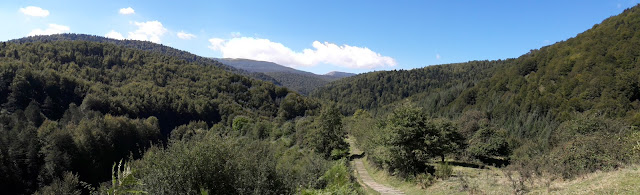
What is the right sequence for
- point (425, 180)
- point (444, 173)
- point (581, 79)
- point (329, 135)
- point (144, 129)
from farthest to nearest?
point (581, 79)
point (144, 129)
point (329, 135)
point (444, 173)
point (425, 180)

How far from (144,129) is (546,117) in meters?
111

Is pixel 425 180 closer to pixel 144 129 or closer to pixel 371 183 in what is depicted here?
pixel 371 183

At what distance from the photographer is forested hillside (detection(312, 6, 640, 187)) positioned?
1484cm

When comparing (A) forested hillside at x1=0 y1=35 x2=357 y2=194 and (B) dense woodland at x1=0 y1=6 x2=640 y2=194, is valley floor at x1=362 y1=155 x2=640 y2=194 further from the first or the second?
(A) forested hillside at x1=0 y1=35 x2=357 y2=194

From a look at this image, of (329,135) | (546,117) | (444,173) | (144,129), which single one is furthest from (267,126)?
(546,117)

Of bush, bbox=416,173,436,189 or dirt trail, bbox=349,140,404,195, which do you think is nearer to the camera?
bush, bbox=416,173,436,189

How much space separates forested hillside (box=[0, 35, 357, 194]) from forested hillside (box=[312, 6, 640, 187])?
254 inches

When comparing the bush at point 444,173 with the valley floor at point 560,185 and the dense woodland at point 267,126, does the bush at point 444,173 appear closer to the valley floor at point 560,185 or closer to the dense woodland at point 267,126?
the dense woodland at point 267,126

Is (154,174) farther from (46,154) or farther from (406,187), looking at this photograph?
(46,154)

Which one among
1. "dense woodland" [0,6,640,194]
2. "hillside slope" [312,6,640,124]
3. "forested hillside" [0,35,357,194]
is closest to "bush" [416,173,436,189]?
"dense woodland" [0,6,640,194]

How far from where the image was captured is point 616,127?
22641 mm

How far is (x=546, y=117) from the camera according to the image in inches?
3615

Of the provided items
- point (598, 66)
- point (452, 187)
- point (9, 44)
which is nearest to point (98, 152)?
point (452, 187)

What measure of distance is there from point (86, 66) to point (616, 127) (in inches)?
6275
